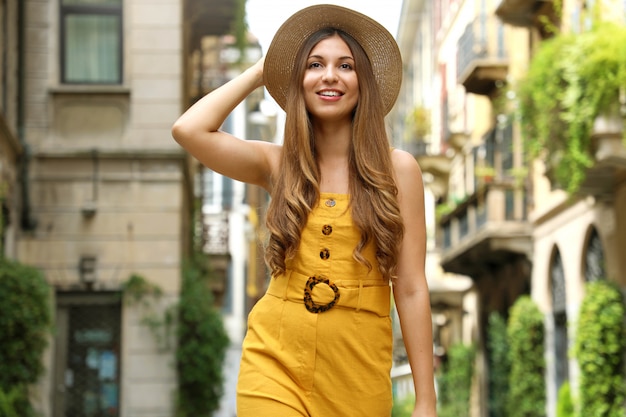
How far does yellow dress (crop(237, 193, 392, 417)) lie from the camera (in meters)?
3.77

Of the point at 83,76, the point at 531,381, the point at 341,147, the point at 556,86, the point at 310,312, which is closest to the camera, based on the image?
the point at 310,312

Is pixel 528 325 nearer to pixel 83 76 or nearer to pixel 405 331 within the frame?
pixel 83 76

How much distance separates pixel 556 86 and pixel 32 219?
652cm

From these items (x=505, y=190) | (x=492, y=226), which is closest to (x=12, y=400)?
(x=492, y=226)

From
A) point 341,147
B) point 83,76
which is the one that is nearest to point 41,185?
point 83,76

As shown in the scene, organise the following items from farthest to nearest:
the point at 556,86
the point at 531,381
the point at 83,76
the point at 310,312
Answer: the point at 531,381 < the point at 83,76 < the point at 556,86 < the point at 310,312

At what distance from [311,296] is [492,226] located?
20481 millimetres

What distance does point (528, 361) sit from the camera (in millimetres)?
21844

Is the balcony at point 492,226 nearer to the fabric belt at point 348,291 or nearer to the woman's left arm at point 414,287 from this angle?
the woman's left arm at point 414,287

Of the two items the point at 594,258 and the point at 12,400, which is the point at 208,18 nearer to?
the point at 594,258

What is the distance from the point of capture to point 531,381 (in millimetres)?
21641

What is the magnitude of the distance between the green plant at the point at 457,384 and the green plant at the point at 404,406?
957 cm

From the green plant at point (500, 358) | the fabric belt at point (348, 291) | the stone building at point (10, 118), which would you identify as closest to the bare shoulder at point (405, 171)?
the fabric belt at point (348, 291)

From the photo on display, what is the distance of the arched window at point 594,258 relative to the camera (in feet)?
60.8
